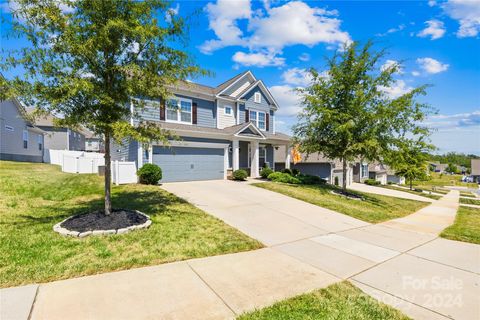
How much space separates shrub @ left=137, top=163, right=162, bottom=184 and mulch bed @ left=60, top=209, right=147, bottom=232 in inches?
225

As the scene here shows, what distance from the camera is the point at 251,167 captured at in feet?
61.7

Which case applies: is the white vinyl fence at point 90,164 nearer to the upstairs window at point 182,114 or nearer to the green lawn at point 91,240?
the green lawn at point 91,240

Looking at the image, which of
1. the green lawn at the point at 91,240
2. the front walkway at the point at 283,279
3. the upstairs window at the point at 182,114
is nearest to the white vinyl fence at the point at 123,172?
the green lawn at the point at 91,240

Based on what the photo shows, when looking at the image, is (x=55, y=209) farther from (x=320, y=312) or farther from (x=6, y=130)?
(x=6, y=130)

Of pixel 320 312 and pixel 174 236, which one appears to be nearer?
pixel 320 312

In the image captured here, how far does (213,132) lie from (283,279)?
40.7 feet

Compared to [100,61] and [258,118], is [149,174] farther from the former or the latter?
[258,118]

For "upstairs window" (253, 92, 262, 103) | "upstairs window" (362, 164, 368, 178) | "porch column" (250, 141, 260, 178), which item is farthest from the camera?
"upstairs window" (362, 164, 368, 178)

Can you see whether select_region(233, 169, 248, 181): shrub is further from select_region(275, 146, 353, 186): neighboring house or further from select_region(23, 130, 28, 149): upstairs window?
select_region(23, 130, 28, 149): upstairs window

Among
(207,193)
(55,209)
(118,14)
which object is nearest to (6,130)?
(55,209)

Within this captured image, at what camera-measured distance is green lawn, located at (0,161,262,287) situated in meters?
4.07

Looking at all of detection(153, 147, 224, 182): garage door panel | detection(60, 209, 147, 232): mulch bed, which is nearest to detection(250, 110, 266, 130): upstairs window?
detection(153, 147, 224, 182): garage door panel

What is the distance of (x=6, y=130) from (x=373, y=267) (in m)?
27.6

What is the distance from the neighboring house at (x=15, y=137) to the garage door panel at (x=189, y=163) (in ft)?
41.3
